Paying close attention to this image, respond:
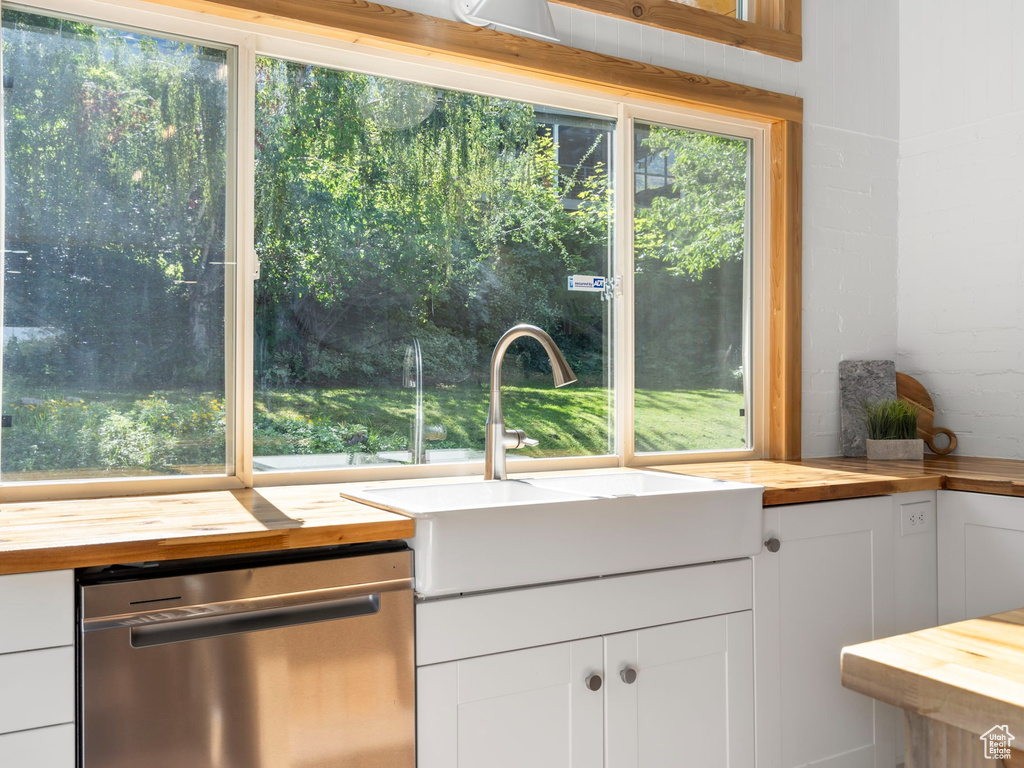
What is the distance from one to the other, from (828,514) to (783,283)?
3.16 feet

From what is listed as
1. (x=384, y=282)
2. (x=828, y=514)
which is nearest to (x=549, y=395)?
(x=384, y=282)

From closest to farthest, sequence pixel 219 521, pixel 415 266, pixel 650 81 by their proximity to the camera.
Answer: pixel 219 521 → pixel 415 266 → pixel 650 81

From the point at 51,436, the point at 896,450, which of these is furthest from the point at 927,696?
the point at 896,450

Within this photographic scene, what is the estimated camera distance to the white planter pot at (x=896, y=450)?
2.83m

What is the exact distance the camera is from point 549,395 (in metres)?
2.50

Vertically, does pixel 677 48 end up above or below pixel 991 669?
above

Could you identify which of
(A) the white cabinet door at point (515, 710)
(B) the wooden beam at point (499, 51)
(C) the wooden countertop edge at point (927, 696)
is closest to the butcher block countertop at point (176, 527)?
(A) the white cabinet door at point (515, 710)

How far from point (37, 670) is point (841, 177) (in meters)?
2.94

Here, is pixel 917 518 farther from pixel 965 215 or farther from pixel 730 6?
pixel 730 6

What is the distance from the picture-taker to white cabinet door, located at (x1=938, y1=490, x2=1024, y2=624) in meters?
2.26

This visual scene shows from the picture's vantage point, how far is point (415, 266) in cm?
229

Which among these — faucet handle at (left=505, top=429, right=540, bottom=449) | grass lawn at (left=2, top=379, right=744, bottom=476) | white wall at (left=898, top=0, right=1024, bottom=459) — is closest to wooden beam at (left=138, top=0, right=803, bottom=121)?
white wall at (left=898, top=0, right=1024, bottom=459)

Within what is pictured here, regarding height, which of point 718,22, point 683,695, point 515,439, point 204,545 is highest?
point 718,22

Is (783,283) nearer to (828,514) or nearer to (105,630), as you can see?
(828,514)
